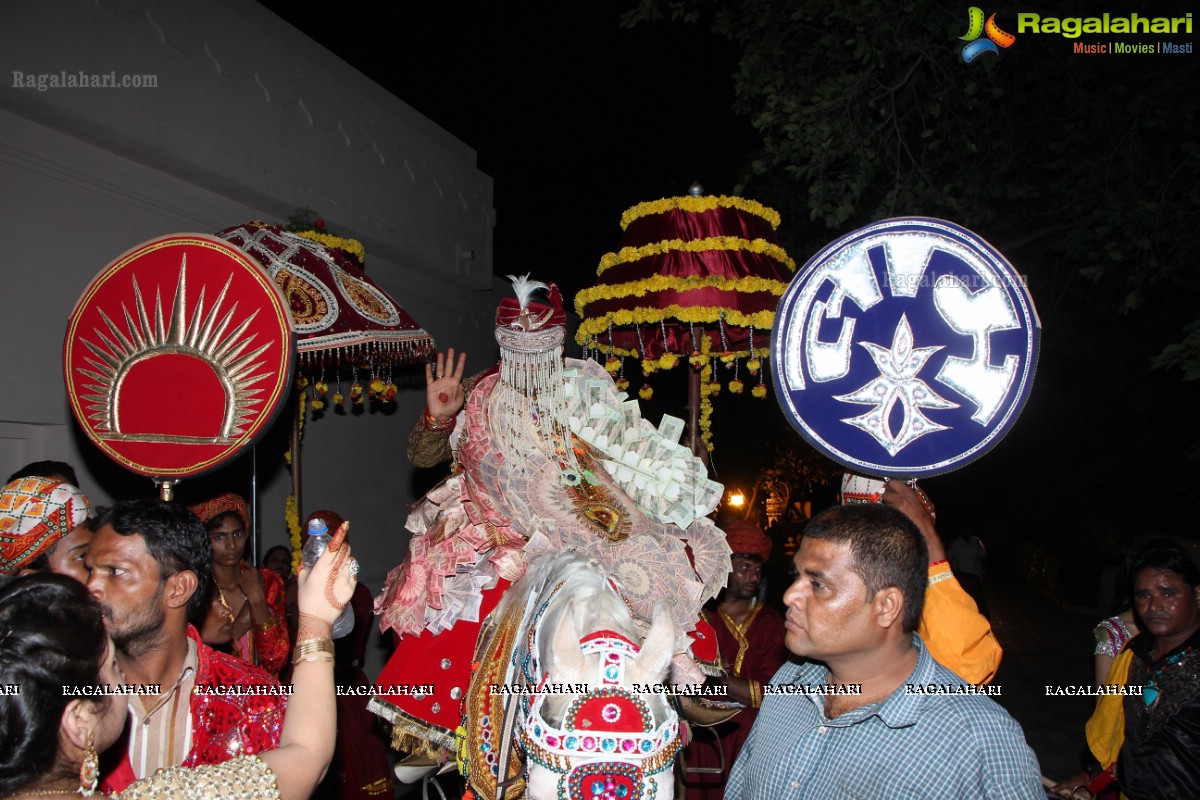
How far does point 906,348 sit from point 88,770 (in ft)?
9.02

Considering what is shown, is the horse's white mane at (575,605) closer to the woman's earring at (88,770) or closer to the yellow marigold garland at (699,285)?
the woman's earring at (88,770)

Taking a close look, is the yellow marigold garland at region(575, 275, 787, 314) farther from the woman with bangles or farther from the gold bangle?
the gold bangle

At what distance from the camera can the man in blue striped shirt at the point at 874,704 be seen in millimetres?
2031

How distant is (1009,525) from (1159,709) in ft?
97.6

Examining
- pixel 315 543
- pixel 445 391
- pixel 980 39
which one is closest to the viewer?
pixel 315 543

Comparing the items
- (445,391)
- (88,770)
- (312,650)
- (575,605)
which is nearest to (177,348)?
(445,391)

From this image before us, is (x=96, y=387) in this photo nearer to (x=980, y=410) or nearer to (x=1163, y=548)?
(x=980, y=410)

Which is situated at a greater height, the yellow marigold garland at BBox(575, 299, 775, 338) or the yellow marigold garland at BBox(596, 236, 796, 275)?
the yellow marigold garland at BBox(596, 236, 796, 275)

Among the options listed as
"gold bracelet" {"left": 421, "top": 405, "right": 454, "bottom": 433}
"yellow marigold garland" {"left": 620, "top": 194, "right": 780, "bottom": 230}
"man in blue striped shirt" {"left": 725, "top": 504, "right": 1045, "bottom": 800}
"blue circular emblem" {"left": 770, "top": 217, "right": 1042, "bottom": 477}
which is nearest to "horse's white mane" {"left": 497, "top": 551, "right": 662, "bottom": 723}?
"man in blue striped shirt" {"left": 725, "top": 504, "right": 1045, "bottom": 800}

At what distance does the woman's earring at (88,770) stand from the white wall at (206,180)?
4.65m

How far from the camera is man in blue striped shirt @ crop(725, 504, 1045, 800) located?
203 centimetres

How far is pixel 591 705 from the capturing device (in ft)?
7.22

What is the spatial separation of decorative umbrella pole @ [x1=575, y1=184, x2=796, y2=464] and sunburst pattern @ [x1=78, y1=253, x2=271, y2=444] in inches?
78.1

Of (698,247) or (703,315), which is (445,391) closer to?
(703,315)
